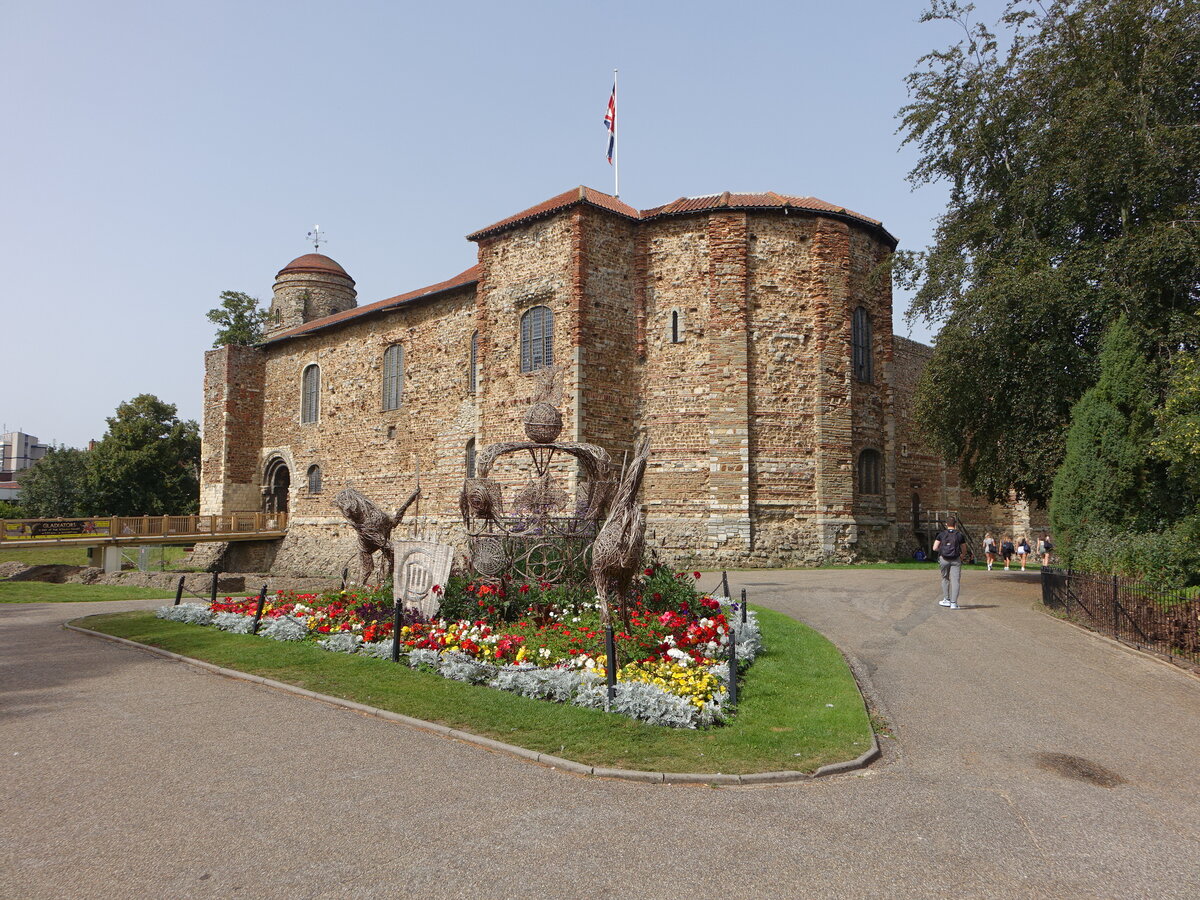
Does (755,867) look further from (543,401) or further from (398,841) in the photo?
(543,401)

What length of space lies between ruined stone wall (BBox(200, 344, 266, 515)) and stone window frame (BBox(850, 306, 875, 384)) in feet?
88.5

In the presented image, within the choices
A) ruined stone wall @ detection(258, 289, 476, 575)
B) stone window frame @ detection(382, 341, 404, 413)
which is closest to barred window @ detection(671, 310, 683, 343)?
ruined stone wall @ detection(258, 289, 476, 575)

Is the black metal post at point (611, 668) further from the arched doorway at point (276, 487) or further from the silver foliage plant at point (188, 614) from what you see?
the arched doorway at point (276, 487)

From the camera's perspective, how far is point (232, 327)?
44.5 meters

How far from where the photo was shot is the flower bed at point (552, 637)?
7.37m

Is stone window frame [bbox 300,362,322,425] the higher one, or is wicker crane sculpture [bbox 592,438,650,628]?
stone window frame [bbox 300,362,322,425]

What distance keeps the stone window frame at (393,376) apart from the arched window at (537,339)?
327 inches

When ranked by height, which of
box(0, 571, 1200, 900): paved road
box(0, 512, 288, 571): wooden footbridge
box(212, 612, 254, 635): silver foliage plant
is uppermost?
box(0, 512, 288, 571): wooden footbridge

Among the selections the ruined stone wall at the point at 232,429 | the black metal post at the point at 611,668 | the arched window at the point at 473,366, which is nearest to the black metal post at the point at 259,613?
the black metal post at the point at 611,668

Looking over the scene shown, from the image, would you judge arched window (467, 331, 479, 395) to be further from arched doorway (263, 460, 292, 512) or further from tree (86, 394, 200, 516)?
tree (86, 394, 200, 516)

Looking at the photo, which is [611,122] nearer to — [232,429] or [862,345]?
[862,345]

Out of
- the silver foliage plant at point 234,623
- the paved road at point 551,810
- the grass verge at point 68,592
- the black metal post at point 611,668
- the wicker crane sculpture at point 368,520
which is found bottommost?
the grass verge at point 68,592

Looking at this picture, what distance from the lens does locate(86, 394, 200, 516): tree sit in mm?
42031

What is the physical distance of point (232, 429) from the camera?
35375 mm
